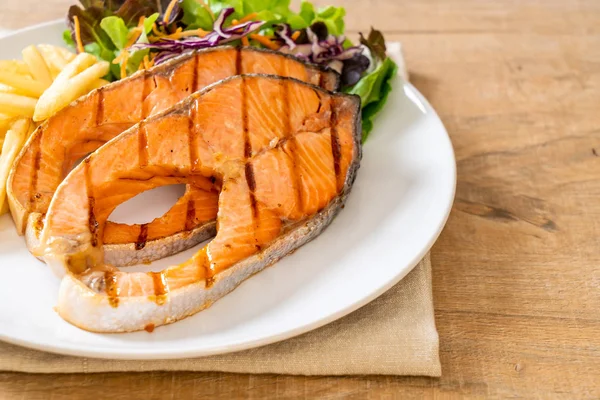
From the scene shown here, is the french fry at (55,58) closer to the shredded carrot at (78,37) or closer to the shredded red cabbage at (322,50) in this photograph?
the shredded carrot at (78,37)

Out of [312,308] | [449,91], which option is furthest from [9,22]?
[312,308]

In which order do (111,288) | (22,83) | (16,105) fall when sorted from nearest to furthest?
(111,288) → (16,105) → (22,83)

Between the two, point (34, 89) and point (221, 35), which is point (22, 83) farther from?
point (221, 35)

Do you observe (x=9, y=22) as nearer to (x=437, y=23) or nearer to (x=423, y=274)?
(x=437, y=23)

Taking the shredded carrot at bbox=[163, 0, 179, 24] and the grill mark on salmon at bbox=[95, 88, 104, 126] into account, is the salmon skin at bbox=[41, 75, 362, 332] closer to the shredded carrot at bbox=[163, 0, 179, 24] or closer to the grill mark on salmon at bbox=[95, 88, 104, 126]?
the grill mark on salmon at bbox=[95, 88, 104, 126]

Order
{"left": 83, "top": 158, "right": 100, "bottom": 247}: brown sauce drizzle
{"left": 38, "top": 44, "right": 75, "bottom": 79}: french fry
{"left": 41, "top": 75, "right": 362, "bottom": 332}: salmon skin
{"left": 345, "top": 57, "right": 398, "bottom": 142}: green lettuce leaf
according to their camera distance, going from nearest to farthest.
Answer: {"left": 41, "top": 75, "right": 362, "bottom": 332}: salmon skin
{"left": 83, "top": 158, "right": 100, "bottom": 247}: brown sauce drizzle
{"left": 38, "top": 44, "right": 75, "bottom": 79}: french fry
{"left": 345, "top": 57, "right": 398, "bottom": 142}: green lettuce leaf

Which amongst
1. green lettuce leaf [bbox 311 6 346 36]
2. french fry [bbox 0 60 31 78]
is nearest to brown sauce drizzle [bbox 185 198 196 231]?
french fry [bbox 0 60 31 78]

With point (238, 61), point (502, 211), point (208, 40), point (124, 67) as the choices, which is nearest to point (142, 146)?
point (238, 61)
